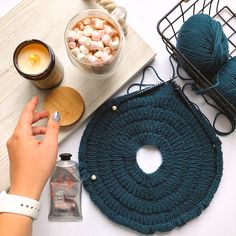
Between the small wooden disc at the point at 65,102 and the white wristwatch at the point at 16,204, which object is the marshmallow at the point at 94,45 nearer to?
the small wooden disc at the point at 65,102

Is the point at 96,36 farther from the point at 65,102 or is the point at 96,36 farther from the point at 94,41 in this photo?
the point at 65,102

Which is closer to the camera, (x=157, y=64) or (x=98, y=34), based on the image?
(x=98, y=34)

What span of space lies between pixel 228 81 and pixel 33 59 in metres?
0.30

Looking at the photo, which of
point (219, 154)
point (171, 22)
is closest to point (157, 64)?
point (171, 22)

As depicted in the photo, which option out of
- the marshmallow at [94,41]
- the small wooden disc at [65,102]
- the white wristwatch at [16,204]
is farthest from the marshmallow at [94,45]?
the white wristwatch at [16,204]

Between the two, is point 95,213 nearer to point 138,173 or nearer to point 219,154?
point 138,173

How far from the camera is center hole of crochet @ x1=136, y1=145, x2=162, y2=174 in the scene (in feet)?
2.15

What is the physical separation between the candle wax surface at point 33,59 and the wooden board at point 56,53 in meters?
0.06

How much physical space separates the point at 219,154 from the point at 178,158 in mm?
67

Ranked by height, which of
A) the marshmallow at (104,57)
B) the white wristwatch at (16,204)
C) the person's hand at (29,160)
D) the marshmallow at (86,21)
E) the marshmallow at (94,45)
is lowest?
the white wristwatch at (16,204)

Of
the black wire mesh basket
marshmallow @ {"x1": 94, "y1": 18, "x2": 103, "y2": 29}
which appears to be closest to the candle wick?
marshmallow @ {"x1": 94, "y1": 18, "x2": 103, "y2": 29}

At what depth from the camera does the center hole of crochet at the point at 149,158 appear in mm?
656

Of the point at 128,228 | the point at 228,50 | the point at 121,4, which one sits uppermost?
the point at 121,4

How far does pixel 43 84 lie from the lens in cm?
62
